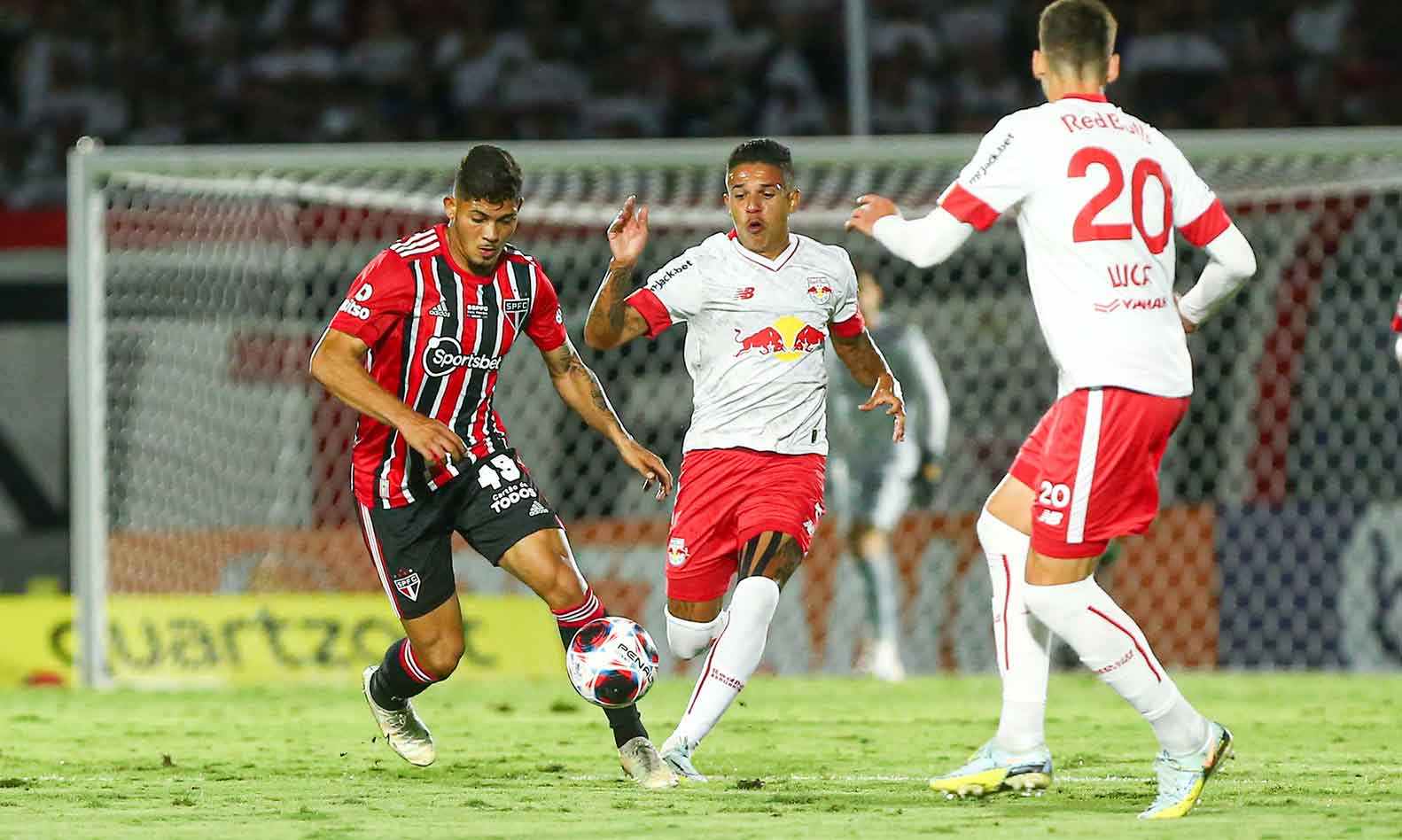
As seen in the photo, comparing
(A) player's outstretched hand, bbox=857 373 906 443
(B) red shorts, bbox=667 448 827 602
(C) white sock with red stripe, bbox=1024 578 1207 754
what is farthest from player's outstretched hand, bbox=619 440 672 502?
(C) white sock with red stripe, bbox=1024 578 1207 754

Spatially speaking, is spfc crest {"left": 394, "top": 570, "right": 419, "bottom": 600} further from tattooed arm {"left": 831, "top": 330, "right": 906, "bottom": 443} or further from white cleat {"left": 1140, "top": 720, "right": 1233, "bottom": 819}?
white cleat {"left": 1140, "top": 720, "right": 1233, "bottom": 819}

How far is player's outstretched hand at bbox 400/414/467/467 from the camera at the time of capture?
5.85 m

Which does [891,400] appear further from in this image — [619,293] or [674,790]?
[674,790]

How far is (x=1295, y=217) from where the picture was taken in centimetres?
1195

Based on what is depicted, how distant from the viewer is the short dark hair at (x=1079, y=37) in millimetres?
5410

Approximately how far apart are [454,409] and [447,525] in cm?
38

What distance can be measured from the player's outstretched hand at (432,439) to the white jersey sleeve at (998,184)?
5.11ft

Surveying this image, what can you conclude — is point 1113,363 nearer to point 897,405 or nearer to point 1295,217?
point 897,405

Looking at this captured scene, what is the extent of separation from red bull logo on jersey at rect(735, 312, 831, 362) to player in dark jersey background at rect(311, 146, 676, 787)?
48cm

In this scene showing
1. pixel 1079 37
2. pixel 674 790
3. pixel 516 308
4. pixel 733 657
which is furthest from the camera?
pixel 516 308

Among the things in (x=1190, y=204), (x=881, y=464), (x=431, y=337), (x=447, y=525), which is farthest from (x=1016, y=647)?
(x=881, y=464)

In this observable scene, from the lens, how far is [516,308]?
21.0 feet

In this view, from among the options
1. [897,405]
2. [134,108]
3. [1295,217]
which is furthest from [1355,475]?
[134,108]

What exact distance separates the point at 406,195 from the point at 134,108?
5448 millimetres
